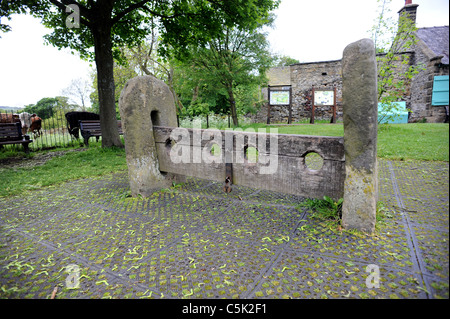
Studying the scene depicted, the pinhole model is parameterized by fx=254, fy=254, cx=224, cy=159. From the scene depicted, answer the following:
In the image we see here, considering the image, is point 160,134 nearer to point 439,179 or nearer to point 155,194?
point 155,194

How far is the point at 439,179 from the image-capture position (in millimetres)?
1345

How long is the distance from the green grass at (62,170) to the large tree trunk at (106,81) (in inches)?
23.3

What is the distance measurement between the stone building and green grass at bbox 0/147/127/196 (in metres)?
13.7

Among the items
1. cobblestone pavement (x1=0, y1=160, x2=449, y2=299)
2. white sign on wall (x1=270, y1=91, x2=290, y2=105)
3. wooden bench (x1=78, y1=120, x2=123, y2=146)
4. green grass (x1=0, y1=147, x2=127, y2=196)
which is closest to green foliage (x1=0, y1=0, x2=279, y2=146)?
green grass (x1=0, y1=147, x2=127, y2=196)

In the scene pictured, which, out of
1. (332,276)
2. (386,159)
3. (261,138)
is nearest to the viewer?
(332,276)

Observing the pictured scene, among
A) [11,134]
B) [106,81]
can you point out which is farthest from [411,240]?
[11,134]

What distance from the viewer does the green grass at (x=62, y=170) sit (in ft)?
17.0

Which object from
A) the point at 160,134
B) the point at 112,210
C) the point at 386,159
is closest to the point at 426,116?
the point at 386,159

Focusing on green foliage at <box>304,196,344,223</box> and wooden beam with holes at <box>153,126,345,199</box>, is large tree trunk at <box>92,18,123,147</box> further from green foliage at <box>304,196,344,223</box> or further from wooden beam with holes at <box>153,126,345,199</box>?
green foliage at <box>304,196,344,223</box>

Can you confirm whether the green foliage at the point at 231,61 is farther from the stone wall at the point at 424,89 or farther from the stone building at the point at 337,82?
the stone wall at the point at 424,89

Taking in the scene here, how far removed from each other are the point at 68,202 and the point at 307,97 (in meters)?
19.4

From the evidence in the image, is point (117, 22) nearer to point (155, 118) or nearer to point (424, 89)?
point (155, 118)

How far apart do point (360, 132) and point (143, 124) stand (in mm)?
3252

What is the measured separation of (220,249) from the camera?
2.66 metres
